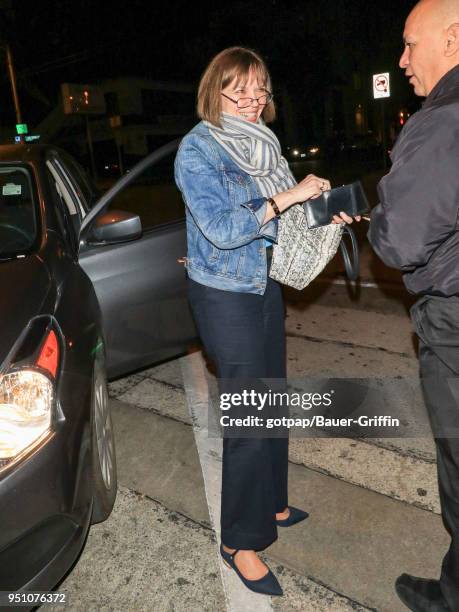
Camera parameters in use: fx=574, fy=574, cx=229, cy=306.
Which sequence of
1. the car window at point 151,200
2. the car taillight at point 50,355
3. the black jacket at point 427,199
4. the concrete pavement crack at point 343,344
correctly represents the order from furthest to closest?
the car window at point 151,200, the concrete pavement crack at point 343,344, the car taillight at point 50,355, the black jacket at point 427,199

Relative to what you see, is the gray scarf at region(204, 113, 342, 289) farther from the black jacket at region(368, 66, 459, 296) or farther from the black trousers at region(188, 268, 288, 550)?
the black jacket at region(368, 66, 459, 296)

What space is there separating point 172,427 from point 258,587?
55.4 inches

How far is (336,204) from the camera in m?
2.07

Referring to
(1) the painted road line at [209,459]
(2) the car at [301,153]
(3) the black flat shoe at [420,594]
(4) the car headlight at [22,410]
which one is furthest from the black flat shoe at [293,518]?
(2) the car at [301,153]

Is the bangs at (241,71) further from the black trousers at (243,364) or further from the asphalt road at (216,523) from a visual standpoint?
the asphalt road at (216,523)

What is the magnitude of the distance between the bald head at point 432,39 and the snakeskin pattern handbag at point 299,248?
66cm

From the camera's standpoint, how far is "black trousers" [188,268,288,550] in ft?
6.93

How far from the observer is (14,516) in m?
1.67

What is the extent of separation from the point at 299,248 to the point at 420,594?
4.45 feet

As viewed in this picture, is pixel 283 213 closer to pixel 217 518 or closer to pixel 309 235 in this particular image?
pixel 309 235

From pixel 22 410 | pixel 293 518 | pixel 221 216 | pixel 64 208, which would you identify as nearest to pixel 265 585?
pixel 293 518

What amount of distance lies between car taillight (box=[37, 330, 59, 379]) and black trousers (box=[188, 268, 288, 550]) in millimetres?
531

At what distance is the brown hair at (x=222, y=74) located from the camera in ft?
6.64

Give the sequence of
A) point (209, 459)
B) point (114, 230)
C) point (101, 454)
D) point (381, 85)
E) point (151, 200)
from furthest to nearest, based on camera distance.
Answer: point (151, 200) < point (381, 85) < point (209, 459) < point (114, 230) < point (101, 454)
